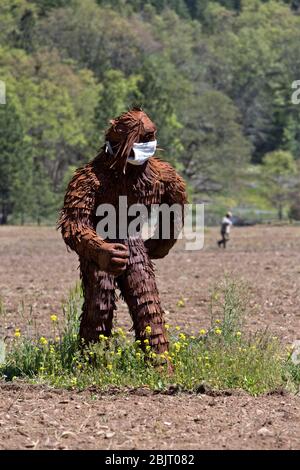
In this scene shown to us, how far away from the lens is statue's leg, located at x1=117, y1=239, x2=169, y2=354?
837 centimetres

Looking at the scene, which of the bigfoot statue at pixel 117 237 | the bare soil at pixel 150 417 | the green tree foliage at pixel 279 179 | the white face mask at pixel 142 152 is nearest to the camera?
the bare soil at pixel 150 417

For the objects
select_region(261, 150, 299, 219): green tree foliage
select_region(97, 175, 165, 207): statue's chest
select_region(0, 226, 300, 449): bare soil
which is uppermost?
select_region(261, 150, 299, 219): green tree foliage

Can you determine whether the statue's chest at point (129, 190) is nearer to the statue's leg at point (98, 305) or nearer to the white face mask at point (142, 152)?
the white face mask at point (142, 152)

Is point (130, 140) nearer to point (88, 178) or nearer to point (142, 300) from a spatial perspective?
point (88, 178)

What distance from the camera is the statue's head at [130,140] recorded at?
331 inches

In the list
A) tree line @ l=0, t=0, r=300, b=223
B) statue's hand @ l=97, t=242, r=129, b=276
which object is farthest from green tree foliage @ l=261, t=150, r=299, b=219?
statue's hand @ l=97, t=242, r=129, b=276

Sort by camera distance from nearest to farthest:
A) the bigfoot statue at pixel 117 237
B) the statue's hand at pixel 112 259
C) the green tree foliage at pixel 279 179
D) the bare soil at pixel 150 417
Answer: the bare soil at pixel 150 417 < the statue's hand at pixel 112 259 < the bigfoot statue at pixel 117 237 < the green tree foliage at pixel 279 179

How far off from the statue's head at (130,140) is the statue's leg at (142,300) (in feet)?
2.27

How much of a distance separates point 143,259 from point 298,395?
166 cm

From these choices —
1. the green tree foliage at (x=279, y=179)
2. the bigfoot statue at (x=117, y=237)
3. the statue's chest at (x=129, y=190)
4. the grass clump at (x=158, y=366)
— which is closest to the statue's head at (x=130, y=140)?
the bigfoot statue at (x=117, y=237)

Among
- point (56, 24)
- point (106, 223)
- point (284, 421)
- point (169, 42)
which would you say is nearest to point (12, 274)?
point (106, 223)

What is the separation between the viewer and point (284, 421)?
277 inches

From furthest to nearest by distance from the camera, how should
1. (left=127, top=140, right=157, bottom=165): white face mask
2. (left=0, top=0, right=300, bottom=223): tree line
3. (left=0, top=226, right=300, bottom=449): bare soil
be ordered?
(left=0, top=0, right=300, bottom=223): tree line → (left=127, top=140, right=157, bottom=165): white face mask → (left=0, top=226, right=300, bottom=449): bare soil
